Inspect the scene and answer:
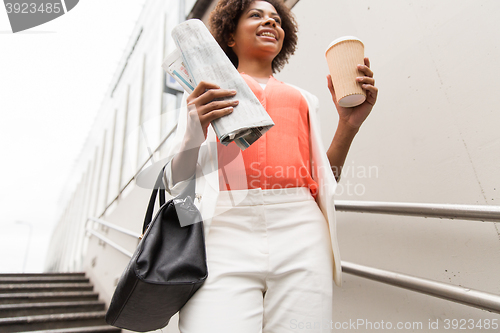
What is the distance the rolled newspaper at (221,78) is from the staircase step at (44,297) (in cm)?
395

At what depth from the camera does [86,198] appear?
989 centimetres

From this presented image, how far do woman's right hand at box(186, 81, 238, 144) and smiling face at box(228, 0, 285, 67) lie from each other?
17.8 inches

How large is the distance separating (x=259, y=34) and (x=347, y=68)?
39 centimetres

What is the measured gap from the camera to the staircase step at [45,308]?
3031mm

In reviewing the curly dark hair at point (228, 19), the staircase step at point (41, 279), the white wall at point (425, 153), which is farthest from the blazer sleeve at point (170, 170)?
the staircase step at point (41, 279)

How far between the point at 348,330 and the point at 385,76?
3.69ft

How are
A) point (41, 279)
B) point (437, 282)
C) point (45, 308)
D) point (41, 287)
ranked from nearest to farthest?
point (437, 282)
point (45, 308)
point (41, 287)
point (41, 279)

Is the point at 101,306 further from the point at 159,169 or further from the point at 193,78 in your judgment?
the point at 193,78

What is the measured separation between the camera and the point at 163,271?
0.64 meters

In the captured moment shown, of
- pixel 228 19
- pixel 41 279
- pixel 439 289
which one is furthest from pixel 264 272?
pixel 41 279

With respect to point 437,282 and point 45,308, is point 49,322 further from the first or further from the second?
point 437,282

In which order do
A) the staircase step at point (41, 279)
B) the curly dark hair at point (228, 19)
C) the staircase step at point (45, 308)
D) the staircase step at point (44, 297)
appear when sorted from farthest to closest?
the staircase step at point (41, 279)
the staircase step at point (44, 297)
the staircase step at point (45, 308)
the curly dark hair at point (228, 19)

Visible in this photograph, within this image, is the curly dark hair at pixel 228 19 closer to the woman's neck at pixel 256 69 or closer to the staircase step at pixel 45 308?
the woman's neck at pixel 256 69

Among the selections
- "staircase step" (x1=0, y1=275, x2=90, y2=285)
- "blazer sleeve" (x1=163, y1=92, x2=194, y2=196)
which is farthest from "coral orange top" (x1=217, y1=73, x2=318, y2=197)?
"staircase step" (x1=0, y1=275, x2=90, y2=285)
